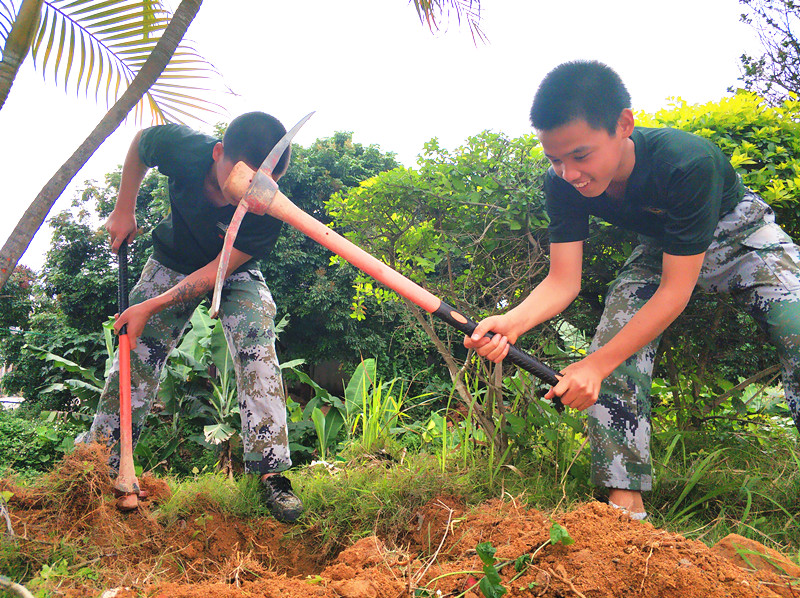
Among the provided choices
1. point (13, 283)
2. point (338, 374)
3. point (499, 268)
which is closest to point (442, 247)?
point (499, 268)

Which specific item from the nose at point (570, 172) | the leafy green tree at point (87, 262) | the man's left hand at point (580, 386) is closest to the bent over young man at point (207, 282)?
the nose at point (570, 172)

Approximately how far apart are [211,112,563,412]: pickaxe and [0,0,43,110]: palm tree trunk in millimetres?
825

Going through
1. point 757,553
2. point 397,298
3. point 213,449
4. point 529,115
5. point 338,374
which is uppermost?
point 529,115

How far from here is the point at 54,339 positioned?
10469mm

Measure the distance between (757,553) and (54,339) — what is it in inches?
469

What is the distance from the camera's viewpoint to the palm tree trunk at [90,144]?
1802 millimetres

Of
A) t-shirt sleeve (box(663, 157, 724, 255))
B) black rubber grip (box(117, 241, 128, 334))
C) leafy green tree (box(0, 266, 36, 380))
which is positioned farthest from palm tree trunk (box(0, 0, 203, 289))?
leafy green tree (box(0, 266, 36, 380))

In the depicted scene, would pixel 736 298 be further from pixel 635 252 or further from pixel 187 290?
pixel 187 290

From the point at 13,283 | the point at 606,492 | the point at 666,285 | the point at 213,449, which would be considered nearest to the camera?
the point at 666,285

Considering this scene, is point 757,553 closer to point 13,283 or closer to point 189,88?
point 189,88

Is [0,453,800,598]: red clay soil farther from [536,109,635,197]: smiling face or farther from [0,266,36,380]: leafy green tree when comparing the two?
[0,266,36,380]: leafy green tree

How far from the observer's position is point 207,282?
268 cm

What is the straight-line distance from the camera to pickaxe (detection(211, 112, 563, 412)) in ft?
6.73

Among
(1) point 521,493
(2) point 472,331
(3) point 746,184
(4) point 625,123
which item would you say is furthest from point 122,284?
(3) point 746,184
